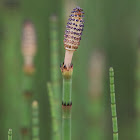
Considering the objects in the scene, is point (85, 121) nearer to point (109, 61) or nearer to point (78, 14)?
point (109, 61)

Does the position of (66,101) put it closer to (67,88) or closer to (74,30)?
(67,88)

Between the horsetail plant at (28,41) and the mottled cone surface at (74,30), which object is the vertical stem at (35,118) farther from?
the horsetail plant at (28,41)

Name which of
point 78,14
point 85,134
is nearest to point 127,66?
point 85,134

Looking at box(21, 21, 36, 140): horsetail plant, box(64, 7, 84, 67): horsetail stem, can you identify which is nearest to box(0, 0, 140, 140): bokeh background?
box(21, 21, 36, 140): horsetail plant

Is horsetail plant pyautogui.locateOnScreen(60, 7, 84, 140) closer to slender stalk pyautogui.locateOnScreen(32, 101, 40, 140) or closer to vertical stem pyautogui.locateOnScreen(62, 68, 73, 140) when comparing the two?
vertical stem pyautogui.locateOnScreen(62, 68, 73, 140)

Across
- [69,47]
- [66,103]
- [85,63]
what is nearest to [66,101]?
[66,103]

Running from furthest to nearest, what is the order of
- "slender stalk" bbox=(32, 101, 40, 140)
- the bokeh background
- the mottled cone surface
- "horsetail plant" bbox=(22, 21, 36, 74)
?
1. the bokeh background
2. "horsetail plant" bbox=(22, 21, 36, 74)
3. "slender stalk" bbox=(32, 101, 40, 140)
4. the mottled cone surface

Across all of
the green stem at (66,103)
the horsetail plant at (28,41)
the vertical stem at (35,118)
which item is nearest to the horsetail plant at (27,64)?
the horsetail plant at (28,41)

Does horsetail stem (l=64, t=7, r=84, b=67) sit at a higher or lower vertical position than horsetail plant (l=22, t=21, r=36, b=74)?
lower
